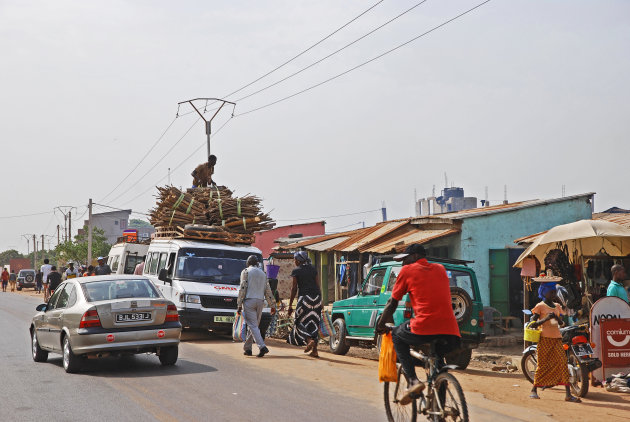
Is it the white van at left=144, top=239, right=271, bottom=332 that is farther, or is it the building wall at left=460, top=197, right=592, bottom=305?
the building wall at left=460, top=197, right=592, bottom=305

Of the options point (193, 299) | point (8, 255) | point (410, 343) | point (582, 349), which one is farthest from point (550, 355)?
point (8, 255)

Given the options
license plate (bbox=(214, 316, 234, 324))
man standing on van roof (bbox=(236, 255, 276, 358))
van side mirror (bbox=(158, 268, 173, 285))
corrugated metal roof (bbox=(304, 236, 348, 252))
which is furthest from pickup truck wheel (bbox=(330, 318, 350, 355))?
corrugated metal roof (bbox=(304, 236, 348, 252))

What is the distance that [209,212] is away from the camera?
19062 millimetres

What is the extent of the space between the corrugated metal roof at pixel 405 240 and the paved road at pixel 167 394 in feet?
29.5

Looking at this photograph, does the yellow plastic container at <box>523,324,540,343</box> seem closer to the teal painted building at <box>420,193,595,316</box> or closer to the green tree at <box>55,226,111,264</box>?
the teal painted building at <box>420,193,595,316</box>

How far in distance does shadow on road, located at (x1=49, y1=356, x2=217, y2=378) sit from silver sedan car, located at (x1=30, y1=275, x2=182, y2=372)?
0.26 metres

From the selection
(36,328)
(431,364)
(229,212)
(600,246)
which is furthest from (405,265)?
(229,212)

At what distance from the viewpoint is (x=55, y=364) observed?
12.2 metres

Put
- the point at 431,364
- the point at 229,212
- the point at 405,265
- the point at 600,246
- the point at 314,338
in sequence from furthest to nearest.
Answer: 1. the point at 229,212
2. the point at 600,246
3. the point at 314,338
4. the point at 405,265
5. the point at 431,364

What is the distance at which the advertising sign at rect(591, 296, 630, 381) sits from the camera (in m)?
10.8

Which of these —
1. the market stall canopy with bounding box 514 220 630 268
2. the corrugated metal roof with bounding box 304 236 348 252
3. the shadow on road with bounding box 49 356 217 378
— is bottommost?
the shadow on road with bounding box 49 356 217 378

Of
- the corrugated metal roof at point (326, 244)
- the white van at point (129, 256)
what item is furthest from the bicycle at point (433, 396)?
the corrugated metal roof at point (326, 244)

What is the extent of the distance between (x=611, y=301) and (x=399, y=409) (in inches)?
204

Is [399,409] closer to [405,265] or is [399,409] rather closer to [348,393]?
[405,265]
